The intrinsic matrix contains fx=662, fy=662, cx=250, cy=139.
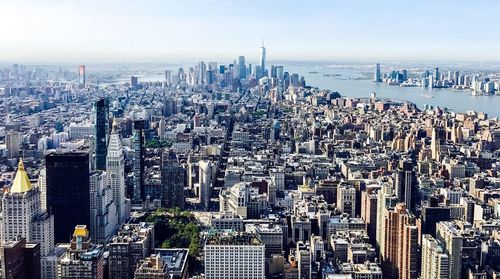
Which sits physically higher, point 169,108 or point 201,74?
point 201,74

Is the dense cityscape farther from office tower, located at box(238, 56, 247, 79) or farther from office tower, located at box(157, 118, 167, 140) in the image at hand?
office tower, located at box(238, 56, 247, 79)

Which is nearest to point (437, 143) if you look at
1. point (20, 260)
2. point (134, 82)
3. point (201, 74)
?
point (20, 260)

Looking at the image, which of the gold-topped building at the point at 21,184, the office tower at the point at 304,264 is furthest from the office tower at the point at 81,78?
the office tower at the point at 304,264

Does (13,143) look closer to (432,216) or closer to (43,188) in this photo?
(43,188)

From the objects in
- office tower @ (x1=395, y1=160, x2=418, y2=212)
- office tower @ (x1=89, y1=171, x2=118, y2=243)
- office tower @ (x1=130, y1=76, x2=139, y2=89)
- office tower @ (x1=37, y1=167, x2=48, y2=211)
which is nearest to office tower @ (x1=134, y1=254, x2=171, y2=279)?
office tower @ (x1=89, y1=171, x2=118, y2=243)

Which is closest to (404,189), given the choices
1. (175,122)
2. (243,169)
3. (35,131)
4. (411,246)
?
(411,246)
